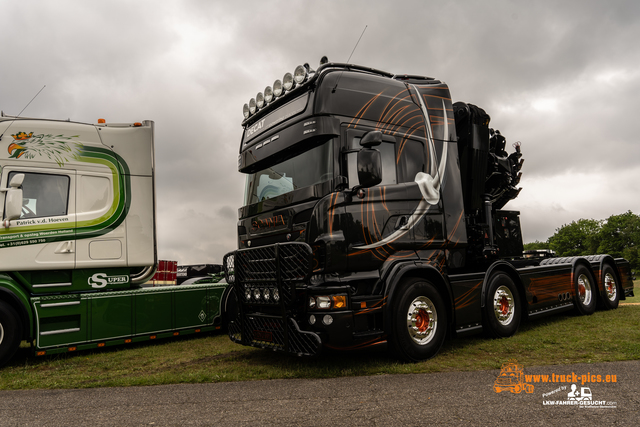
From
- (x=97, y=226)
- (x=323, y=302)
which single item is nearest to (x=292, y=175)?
(x=323, y=302)

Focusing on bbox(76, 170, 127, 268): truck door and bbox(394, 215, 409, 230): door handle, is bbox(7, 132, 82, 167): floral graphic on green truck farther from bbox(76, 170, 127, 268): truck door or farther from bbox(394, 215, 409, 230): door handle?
bbox(394, 215, 409, 230): door handle

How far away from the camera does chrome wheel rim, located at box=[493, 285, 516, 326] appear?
7.39m

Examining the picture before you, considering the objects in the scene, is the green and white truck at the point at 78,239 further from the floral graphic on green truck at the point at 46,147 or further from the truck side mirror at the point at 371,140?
the truck side mirror at the point at 371,140

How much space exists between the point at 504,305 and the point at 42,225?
24.6 ft

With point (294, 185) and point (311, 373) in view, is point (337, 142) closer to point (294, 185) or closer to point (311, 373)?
point (294, 185)

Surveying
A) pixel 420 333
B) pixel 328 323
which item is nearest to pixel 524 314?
pixel 420 333

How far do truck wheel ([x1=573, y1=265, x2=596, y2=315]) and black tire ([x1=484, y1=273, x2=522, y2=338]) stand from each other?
2541 mm

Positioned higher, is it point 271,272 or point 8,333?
point 271,272

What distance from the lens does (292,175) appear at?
6.10 metres

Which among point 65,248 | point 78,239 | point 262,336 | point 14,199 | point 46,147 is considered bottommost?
point 262,336

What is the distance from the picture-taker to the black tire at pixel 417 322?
218 inches

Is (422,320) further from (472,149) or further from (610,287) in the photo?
Answer: (610,287)

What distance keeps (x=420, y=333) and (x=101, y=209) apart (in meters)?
5.52

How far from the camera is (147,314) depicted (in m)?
8.09
